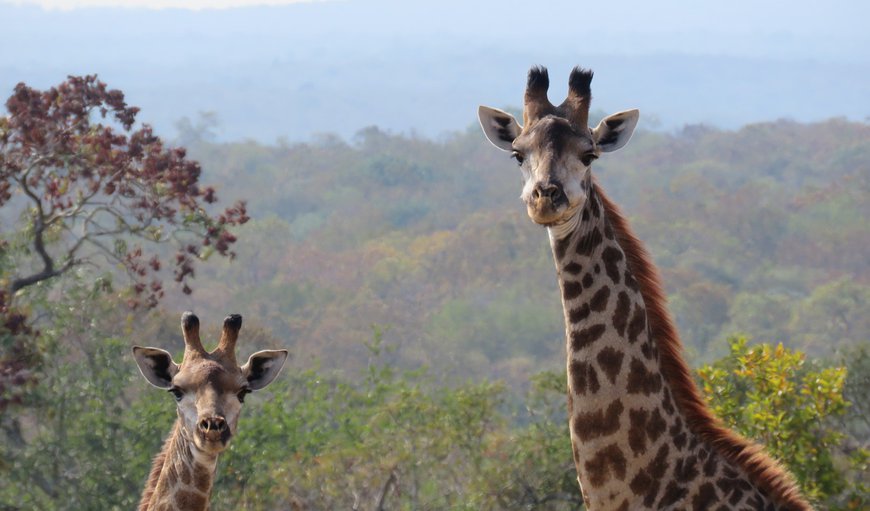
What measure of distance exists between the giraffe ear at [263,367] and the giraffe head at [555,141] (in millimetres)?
1549

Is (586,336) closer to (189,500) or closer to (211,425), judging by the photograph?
(211,425)

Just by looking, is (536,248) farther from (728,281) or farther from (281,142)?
(281,142)

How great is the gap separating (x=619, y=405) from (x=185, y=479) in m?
2.09

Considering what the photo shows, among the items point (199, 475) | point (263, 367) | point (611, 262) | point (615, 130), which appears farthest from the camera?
point (263, 367)

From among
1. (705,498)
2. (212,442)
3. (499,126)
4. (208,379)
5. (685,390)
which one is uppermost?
(499,126)

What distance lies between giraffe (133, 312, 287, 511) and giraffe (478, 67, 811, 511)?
1623mm

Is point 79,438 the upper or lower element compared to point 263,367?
upper

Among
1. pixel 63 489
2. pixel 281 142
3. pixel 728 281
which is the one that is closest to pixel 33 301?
pixel 63 489

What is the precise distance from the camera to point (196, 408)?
22.2ft

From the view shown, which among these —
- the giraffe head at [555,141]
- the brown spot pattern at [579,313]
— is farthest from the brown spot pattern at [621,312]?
the giraffe head at [555,141]

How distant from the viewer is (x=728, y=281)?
193 ft

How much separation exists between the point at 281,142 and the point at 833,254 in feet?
163

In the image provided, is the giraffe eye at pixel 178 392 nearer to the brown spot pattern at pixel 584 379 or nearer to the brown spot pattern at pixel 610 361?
the brown spot pattern at pixel 584 379

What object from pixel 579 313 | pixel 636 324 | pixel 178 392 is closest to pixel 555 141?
pixel 579 313
